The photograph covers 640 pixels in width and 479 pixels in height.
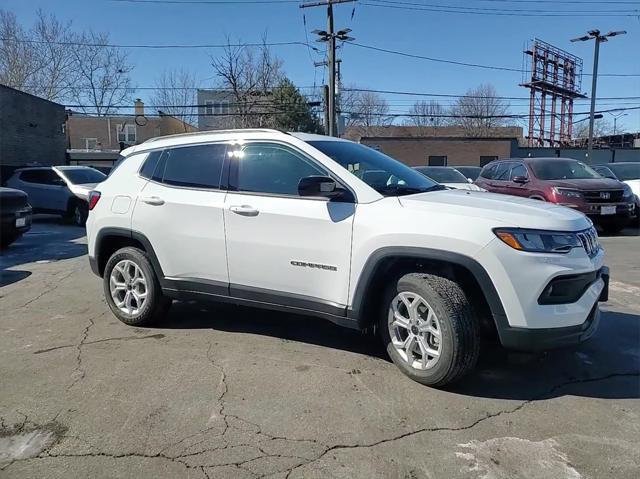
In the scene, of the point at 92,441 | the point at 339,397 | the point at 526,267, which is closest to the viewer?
the point at 92,441

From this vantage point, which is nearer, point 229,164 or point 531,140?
point 229,164

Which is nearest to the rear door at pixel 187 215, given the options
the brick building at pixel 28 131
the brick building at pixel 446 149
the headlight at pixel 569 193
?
the headlight at pixel 569 193

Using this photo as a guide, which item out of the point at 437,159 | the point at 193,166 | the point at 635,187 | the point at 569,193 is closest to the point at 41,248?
the point at 193,166

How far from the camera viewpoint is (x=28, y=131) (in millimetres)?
22922

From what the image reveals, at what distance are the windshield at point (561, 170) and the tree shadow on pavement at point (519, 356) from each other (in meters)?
6.84

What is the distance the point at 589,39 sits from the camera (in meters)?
25.2

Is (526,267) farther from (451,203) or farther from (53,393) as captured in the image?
(53,393)

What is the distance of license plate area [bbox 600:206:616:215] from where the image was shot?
35.2ft

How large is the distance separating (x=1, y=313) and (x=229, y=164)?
11.1 feet

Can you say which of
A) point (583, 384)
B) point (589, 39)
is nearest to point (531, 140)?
point (589, 39)

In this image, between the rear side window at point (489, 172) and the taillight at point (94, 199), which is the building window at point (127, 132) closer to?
the rear side window at point (489, 172)

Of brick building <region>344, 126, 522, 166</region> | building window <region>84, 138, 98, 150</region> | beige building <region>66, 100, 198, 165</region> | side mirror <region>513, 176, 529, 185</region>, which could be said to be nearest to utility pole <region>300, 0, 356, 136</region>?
brick building <region>344, 126, 522, 166</region>

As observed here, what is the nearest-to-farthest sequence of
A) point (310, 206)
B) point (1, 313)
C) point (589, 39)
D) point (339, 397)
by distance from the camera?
point (339, 397) < point (310, 206) < point (1, 313) < point (589, 39)

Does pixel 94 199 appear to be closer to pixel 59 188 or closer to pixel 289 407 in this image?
pixel 289 407
